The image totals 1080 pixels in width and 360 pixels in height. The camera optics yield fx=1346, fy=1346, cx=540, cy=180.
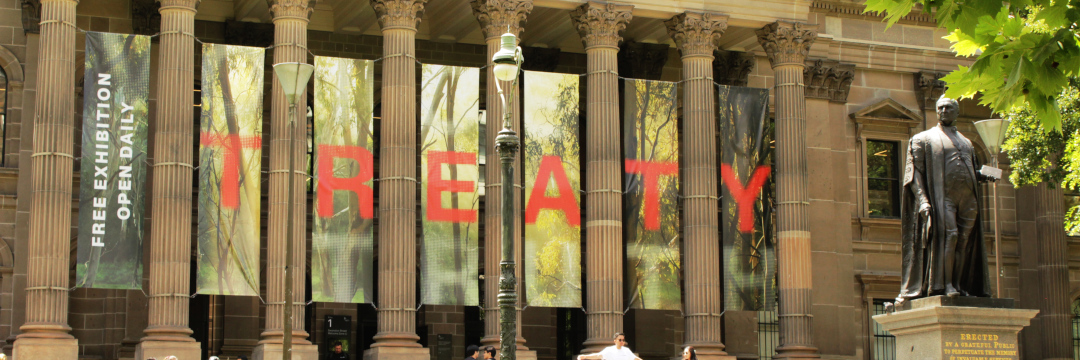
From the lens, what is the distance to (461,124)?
31016 mm

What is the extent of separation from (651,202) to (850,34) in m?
9.50

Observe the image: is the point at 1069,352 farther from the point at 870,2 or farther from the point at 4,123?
the point at 870,2

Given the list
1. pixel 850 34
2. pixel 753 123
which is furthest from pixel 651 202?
pixel 850 34

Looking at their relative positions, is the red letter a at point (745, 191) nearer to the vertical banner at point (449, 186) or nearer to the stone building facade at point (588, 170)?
the stone building facade at point (588, 170)

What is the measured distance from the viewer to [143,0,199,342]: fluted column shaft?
2767 centimetres

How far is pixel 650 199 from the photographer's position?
3241 centimetres

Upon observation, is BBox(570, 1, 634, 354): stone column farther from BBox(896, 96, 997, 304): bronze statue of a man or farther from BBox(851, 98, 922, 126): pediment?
BBox(896, 96, 997, 304): bronze statue of a man

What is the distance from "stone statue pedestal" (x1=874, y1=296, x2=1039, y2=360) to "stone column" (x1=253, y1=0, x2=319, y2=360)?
15323 millimetres

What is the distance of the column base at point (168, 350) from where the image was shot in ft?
88.4

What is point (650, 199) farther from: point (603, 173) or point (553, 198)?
point (553, 198)

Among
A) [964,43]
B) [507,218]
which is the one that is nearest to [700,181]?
[507,218]

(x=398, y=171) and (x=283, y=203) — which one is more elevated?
(x=398, y=171)

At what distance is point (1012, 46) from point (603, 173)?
2320 centimetres

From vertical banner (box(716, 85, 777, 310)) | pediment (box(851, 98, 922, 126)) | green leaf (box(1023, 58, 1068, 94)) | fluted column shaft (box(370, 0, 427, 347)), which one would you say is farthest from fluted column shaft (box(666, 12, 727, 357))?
green leaf (box(1023, 58, 1068, 94))
